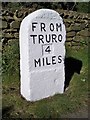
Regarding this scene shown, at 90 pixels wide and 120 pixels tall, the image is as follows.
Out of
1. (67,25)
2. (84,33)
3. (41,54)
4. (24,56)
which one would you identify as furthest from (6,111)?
(84,33)

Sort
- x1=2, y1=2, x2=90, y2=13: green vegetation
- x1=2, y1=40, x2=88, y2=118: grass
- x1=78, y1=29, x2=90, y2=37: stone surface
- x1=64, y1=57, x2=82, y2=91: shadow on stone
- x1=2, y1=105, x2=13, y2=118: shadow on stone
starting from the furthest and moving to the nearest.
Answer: x1=78, y1=29, x2=90, y2=37: stone surface
x1=2, y1=2, x2=90, y2=13: green vegetation
x1=64, y1=57, x2=82, y2=91: shadow on stone
x1=2, y1=40, x2=88, y2=118: grass
x1=2, y1=105, x2=13, y2=118: shadow on stone

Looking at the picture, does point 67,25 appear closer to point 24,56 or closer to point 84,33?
point 84,33

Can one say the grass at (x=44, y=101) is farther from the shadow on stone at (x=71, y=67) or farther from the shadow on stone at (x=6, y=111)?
the shadow on stone at (x=71, y=67)

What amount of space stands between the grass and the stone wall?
3.30 feet

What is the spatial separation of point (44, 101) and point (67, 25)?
11.1ft

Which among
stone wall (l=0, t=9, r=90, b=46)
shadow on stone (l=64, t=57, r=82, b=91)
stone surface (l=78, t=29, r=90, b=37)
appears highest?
stone wall (l=0, t=9, r=90, b=46)

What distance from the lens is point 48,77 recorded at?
6.24 meters

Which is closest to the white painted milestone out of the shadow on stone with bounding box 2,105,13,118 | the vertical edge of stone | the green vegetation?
the vertical edge of stone

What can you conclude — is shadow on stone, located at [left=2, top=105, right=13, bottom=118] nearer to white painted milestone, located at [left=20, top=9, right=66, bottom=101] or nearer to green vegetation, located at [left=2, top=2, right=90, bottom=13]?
white painted milestone, located at [left=20, top=9, right=66, bottom=101]

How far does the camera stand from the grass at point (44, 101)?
5.71 meters

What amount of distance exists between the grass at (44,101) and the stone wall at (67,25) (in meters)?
1.01

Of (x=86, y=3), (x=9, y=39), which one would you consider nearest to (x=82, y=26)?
(x=86, y=3)

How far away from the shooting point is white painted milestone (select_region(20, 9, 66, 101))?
5.91 metres

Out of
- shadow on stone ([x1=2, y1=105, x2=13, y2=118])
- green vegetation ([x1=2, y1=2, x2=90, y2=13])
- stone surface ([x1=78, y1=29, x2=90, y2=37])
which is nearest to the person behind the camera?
shadow on stone ([x1=2, y1=105, x2=13, y2=118])
